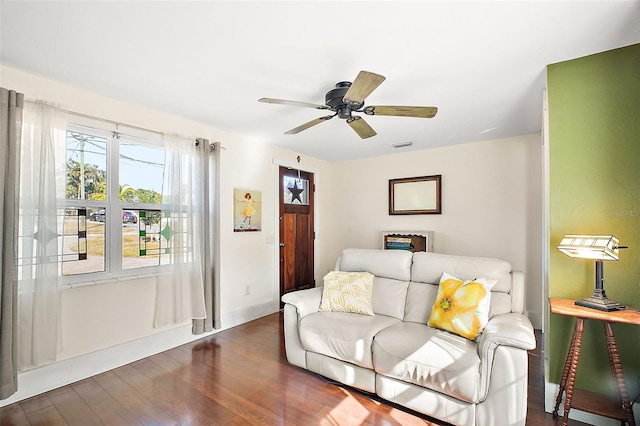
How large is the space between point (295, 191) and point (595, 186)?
11.8 feet

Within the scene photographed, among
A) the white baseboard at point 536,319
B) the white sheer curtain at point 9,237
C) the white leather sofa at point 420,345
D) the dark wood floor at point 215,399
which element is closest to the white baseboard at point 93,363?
the dark wood floor at point 215,399

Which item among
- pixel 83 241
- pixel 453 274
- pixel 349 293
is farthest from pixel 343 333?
pixel 83 241

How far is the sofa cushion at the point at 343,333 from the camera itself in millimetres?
2242

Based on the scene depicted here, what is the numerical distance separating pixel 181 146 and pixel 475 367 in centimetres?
314

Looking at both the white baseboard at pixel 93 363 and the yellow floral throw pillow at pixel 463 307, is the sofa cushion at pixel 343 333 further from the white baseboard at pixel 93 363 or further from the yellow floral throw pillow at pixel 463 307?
the white baseboard at pixel 93 363

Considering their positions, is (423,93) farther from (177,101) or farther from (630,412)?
(630,412)

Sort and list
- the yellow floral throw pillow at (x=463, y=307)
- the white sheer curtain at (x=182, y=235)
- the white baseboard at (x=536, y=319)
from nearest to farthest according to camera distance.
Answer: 1. the yellow floral throw pillow at (x=463, y=307)
2. the white sheer curtain at (x=182, y=235)
3. the white baseboard at (x=536, y=319)

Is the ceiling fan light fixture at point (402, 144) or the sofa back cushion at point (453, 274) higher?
the ceiling fan light fixture at point (402, 144)

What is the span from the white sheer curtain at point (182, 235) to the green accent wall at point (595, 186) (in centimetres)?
310

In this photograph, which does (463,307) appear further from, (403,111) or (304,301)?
(403,111)

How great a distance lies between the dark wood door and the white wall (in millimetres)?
833

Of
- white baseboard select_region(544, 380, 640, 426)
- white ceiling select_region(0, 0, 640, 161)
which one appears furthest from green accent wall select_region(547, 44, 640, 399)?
white ceiling select_region(0, 0, 640, 161)

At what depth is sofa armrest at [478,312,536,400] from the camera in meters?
1.76

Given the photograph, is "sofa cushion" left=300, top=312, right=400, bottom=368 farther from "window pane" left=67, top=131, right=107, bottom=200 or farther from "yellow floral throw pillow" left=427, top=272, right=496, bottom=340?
"window pane" left=67, top=131, right=107, bottom=200
